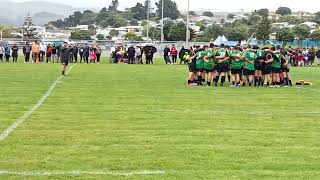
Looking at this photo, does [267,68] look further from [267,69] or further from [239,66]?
[239,66]

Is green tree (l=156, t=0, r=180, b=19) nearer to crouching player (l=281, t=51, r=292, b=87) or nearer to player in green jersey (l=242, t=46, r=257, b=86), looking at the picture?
crouching player (l=281, t=51, r=292, b=87)

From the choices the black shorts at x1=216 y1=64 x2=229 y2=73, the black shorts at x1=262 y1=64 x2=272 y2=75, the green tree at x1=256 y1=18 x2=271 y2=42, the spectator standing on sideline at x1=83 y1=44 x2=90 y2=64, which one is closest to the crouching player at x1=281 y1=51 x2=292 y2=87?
the black shorts at x1=262 y1=64 x2=272 y2=75

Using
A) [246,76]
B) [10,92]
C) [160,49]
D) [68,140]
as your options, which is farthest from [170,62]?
[68,140]

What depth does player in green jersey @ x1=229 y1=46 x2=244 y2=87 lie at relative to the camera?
23.5m

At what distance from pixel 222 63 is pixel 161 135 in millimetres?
12921

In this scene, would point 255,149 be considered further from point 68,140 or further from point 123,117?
point 123,117

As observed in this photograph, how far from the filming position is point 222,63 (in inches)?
939

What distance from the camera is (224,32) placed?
10462cm

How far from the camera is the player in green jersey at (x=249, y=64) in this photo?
23578 millimetres

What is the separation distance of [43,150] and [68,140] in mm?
976

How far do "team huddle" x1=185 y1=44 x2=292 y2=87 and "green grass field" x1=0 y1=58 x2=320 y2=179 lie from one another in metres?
3.46

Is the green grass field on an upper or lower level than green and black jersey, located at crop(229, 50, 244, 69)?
lower

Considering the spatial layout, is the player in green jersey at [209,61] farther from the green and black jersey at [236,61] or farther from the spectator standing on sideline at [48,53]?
the spectator standing on sideline at [48,53]

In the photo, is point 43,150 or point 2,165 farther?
point 43,150
